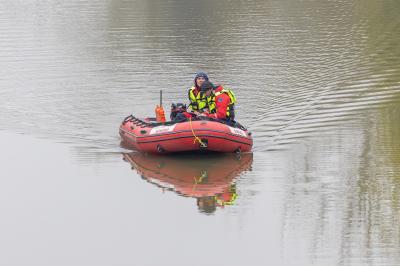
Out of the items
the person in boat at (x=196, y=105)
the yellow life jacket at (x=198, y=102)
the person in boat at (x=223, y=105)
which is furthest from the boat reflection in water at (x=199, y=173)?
the yellow life jacket at (x=198, y=102)

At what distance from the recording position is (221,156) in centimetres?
2262

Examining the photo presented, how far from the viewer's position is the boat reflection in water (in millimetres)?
20084

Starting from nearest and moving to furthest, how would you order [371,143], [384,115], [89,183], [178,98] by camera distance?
[89,183] < [371,143] < [384,115] < [178,98]

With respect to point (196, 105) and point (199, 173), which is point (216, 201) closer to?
point (199, 173)

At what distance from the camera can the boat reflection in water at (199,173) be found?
20.1 m

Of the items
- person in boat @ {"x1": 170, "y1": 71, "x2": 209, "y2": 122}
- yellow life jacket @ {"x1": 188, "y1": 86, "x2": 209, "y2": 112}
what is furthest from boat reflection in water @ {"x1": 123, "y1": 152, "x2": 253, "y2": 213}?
yellow life jacket @ {"x1": 188, "y1": 86, "x2": 209, "y2": 112}

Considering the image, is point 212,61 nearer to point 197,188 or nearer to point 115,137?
point 115,137

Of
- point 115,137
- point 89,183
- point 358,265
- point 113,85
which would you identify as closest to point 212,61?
point 113,85

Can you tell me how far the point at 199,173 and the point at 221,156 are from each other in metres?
1.22

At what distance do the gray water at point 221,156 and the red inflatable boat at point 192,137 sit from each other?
0.34 metres

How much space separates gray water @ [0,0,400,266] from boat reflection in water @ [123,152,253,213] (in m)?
0.04

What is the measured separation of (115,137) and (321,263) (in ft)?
31.0

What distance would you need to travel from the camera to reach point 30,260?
53.5 feet

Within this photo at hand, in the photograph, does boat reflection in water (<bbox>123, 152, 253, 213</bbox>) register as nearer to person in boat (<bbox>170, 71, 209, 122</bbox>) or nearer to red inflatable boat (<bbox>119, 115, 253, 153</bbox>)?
red inflatable boat (<bbox>119, 115, 253, 153</bbox>)
